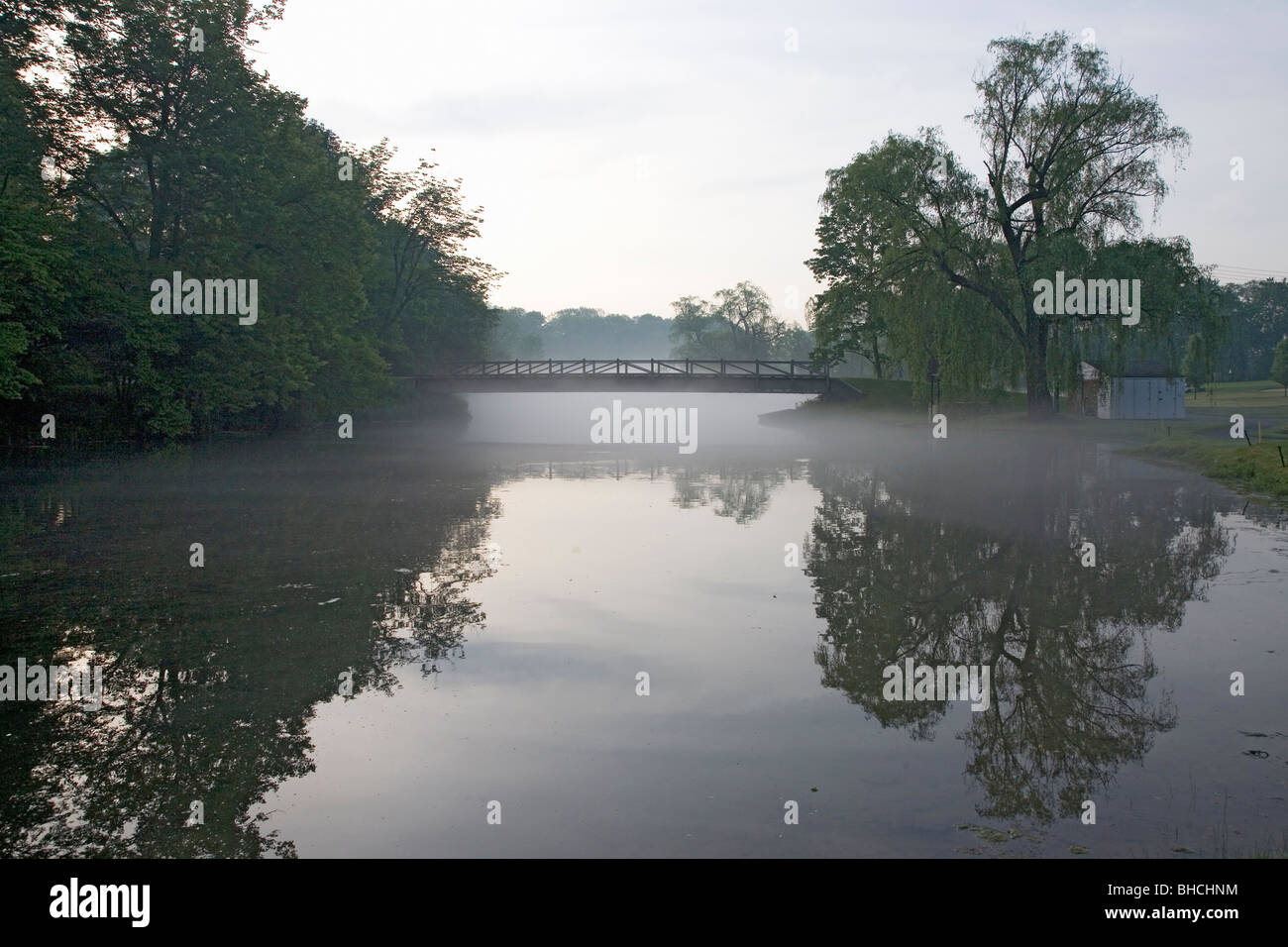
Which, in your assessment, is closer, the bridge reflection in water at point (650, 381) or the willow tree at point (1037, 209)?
the willow tree at point (1037, 209)

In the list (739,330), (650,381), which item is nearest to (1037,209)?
(650,381)

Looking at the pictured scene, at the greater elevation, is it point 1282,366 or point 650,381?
point 1282,366

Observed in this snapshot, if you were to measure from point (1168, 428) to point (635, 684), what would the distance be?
128 feet

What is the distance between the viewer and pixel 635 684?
8.97 m

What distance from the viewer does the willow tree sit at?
40875 millimetres

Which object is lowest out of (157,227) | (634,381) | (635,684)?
(635,684)

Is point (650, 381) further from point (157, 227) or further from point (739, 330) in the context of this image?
point (739, 330)

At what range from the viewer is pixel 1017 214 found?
45.6m

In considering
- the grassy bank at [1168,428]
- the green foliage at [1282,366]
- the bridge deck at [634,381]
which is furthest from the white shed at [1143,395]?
the green foliage at [1282,366]

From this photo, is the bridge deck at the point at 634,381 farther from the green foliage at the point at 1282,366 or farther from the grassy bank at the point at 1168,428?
the green foliage at the point at 1282,366

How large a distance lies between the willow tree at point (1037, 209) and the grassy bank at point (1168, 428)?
147 inches

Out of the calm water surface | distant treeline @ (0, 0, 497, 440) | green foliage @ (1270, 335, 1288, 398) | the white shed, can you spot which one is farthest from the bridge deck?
the calm water surface

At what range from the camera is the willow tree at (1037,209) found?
1609 inches
